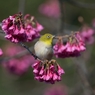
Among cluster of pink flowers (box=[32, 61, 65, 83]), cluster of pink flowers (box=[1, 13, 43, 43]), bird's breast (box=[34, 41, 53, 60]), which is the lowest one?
cluster of pink flowers (box=[32, 61, 65, 83])

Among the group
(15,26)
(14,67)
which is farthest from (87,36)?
(15,26)

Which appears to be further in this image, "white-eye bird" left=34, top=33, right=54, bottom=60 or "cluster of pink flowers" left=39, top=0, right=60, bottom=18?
"cluster of pink flowers" left=39, top=0, right=60, bottom=18

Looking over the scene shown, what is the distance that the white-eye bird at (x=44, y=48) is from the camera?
382 cm

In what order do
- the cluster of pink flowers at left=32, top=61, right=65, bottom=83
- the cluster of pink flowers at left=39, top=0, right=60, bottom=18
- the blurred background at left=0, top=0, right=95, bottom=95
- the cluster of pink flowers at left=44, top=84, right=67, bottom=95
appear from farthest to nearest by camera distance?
1. the cluster of pink flowers at left=39, top=0, right=60, bottom=18
2. the cluster of pink flowers at left=44, top=84, right=67, bottom=95
3. the blurred background at left=0, top=0, right=95, bottom=95
4. the cluster of pink flowers at left=32, top=61, right=65, bottom=83

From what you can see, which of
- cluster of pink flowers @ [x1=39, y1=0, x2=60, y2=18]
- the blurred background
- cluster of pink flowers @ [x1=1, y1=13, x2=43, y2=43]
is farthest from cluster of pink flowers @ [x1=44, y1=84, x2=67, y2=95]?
cluster of pink flowers @ [x1=1, y1=13, x2=43, y2=43]

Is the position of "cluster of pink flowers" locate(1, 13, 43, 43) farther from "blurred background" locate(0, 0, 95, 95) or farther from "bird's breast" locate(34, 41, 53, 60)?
"blurred background" locate(0, 0, 95, 95)

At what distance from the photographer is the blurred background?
6.00 meters

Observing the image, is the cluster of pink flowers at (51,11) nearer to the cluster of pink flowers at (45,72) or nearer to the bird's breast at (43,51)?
the bird's breast at (43,51)

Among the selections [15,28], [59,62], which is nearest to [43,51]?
[15,28]

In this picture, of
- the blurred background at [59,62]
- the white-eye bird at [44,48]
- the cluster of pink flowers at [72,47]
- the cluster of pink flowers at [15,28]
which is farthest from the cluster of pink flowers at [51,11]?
the cluster of pink flowers at [15,28]

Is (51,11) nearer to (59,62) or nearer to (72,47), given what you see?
(59,62)

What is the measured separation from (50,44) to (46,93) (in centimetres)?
423

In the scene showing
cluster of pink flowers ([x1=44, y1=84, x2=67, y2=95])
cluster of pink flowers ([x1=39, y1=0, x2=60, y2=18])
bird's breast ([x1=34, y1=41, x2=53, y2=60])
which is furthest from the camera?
cluster of pink flowers ([x1=39, y1=0, x2=60, y2=18])

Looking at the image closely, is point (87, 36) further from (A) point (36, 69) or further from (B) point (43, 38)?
(A) point (36, 69)
